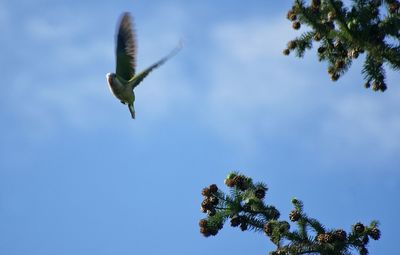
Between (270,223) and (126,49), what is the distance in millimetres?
2893

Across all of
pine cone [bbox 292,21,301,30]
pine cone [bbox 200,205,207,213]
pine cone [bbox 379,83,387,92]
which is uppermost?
pine cone [bbox 292,21,301,30]

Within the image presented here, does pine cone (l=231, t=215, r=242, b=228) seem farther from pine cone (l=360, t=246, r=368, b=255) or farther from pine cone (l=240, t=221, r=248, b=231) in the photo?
pine cone (l=360, t=246, r=368, b=255)

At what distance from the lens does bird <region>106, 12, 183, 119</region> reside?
6426mm

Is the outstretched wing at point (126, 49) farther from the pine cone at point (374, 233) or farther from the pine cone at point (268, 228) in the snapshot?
the pine cone at point (374, 233)

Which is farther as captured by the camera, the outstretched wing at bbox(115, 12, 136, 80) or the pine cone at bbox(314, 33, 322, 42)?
the outstretched wing at bbox(115, 12, 136, 80)

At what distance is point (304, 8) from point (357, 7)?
63cm

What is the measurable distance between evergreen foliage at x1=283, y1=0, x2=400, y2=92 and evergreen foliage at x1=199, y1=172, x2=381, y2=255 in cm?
174

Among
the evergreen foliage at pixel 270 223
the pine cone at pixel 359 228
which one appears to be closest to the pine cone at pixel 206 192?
the evergreen foliage at pixel 270 223

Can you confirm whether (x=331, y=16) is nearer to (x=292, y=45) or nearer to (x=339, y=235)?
(x=292, y=45)

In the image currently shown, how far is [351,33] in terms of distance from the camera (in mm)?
5359

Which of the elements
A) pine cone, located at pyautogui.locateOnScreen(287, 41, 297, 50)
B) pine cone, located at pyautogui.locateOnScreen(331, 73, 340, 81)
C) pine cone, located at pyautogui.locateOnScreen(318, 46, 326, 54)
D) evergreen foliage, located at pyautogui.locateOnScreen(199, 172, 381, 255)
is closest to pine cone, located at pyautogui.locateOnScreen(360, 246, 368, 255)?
evergreen foliage, located at pyautogui.locateOnScreen(199, 172, 381, 255)

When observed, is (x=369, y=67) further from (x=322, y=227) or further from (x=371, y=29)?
(x=322, y=227)

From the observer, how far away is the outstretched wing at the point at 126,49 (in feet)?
21.3

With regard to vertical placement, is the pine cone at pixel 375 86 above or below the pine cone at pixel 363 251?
above
